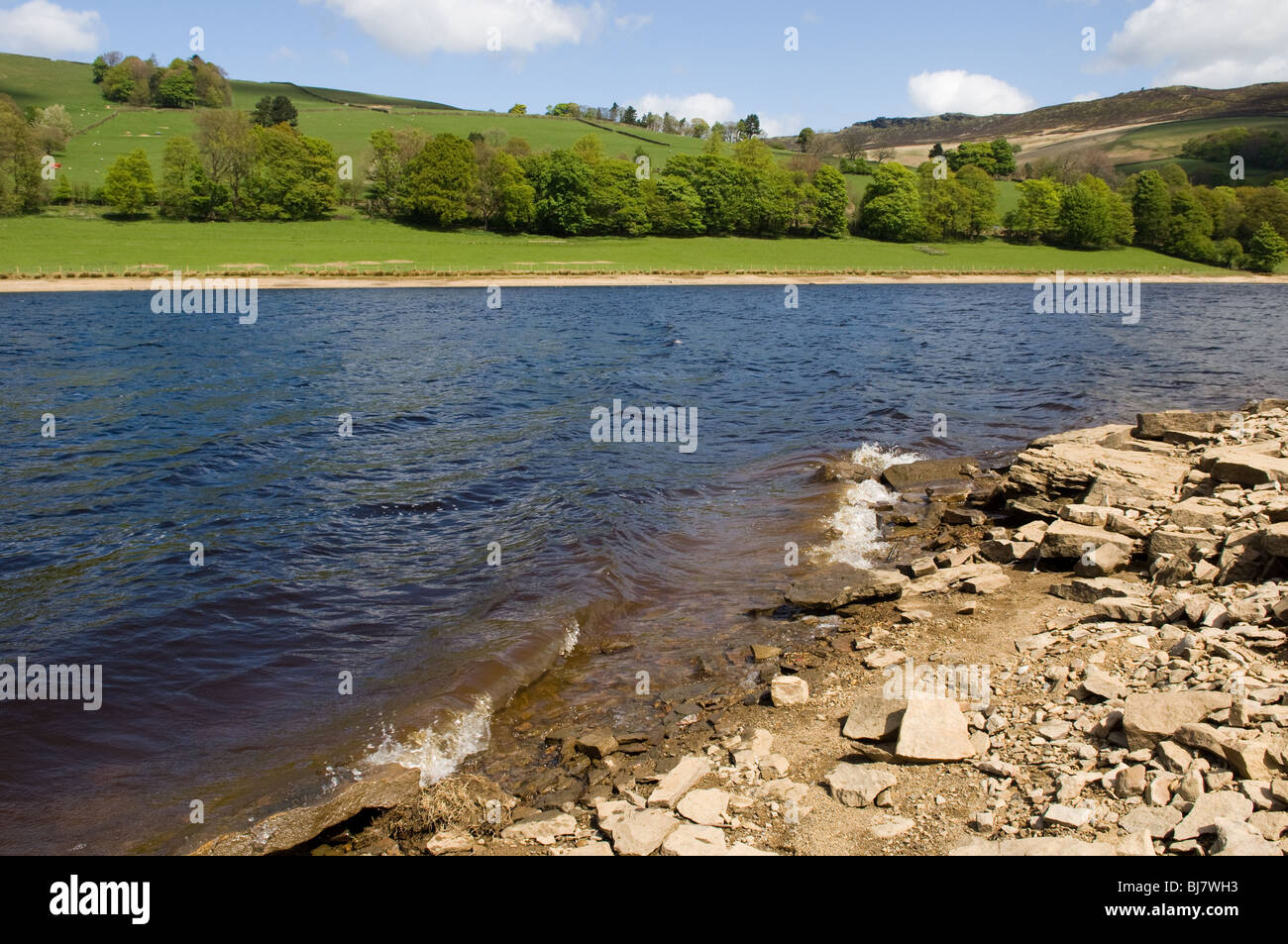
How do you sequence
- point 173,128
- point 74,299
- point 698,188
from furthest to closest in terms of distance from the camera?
point 173,128
point 698,188
point 74,299

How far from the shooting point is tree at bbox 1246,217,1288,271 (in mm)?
103750

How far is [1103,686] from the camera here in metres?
7.42

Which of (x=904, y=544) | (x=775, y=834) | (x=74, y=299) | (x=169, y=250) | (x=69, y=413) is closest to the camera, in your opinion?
(x=775, y=834)

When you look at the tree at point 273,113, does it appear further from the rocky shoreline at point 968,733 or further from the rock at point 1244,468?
the rocky shoreline at point 968,733

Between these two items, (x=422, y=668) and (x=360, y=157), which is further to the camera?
(x=360, y=157)

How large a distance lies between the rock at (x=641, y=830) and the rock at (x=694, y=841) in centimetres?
8

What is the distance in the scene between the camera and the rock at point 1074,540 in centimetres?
1144

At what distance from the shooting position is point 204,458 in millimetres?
19859

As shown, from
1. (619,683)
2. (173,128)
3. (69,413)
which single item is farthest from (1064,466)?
(173,128)

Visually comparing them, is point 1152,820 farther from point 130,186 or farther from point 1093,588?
point 130,186

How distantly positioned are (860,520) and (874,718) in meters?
8.85

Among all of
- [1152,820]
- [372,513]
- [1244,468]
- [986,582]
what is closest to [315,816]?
[1152,820]

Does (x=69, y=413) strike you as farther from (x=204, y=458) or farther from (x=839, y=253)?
(x=839, y=253)

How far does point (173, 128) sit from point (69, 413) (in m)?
127
